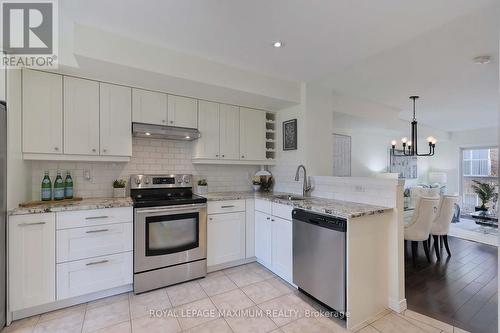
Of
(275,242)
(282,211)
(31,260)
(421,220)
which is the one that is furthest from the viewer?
(421,220)

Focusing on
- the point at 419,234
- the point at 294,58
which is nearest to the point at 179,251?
the point at 294,58

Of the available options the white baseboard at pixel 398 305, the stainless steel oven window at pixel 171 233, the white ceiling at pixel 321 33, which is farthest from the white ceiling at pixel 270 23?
the white baseboard at pixel 398 305

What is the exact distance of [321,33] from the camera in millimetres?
2115

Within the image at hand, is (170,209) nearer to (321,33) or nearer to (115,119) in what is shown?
(115,119)

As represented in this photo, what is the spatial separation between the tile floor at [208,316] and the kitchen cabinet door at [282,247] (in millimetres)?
198

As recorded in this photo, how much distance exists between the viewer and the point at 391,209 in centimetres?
219

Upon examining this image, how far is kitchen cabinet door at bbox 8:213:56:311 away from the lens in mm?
1957

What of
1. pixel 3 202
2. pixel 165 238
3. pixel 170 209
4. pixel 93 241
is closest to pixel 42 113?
pixel 3 202

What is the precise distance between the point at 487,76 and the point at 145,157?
4490mm

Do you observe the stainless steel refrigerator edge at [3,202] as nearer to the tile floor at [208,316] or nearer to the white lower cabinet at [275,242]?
the tile floor at [208,316]

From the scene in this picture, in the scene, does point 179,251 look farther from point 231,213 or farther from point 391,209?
point 391,209

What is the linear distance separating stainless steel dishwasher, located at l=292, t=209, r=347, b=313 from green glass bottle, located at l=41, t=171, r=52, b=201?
8.22 ft

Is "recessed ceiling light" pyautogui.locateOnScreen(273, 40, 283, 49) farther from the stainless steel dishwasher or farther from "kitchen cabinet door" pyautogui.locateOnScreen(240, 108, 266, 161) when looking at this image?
the stainless steel dishwasher

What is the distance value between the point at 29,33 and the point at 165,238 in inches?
86.2
